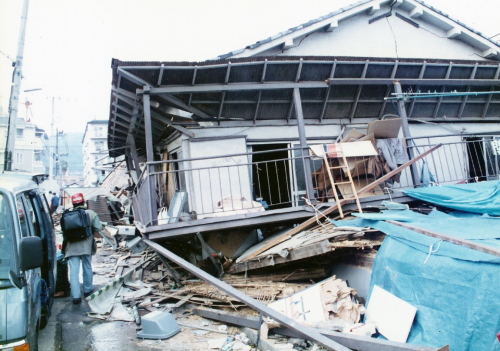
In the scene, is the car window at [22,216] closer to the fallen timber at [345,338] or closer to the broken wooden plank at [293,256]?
the fallen timber at [345,338]

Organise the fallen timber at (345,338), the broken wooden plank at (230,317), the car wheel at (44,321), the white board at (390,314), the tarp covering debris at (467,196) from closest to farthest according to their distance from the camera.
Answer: the fallen timber at (345,338) → the white board at (390,314) → the car wheel at (44,321) → the broken wooden plank at (230,317) → the tarp covering debris at (467,196)

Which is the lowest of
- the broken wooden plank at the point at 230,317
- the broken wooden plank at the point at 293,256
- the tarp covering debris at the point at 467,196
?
the broken wooden plank at the point at 230,317

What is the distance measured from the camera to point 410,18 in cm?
997

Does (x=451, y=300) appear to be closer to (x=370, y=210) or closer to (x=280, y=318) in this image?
(x=280, y=318)

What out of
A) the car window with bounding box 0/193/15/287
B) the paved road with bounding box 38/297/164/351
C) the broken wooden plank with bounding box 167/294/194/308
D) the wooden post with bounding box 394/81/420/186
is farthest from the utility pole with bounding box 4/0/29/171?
the wooden post with bounding box 394/81/420/186

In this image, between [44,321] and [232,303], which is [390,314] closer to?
[232,303]

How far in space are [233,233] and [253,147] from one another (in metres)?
2.41

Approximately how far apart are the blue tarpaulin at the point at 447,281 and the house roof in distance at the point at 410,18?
581 centimetres

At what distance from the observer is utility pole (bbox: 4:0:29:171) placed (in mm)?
12113

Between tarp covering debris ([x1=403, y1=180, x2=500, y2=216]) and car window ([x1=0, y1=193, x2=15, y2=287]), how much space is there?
21.3ft

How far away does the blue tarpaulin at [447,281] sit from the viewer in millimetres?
3295

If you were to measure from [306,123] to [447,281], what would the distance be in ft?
18.7

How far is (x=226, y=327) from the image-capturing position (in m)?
5.31

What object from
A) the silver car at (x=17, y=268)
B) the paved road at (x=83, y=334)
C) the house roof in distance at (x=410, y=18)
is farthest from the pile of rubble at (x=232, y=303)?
the house roof in distance at (x=410, y=18)
